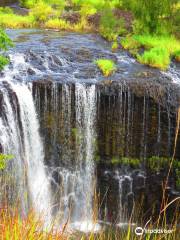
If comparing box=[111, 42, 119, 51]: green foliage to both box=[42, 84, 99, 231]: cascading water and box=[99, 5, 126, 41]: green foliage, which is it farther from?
box=[42, 84, 99, 231]: cascading water

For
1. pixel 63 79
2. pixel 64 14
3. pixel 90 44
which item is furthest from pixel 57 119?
pixel 64 14

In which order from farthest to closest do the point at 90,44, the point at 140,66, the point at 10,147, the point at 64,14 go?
the point at 64,14 → the point at 90,44 → the point at 140,66 → the point at 10,147

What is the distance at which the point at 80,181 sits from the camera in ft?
42.2

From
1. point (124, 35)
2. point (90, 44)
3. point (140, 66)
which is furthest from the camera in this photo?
point (124, 35)

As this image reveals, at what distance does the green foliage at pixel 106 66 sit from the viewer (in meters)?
13.3

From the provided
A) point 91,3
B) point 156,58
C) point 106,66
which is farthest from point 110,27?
point 91,3

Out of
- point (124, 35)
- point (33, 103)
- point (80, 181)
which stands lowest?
point (80, 181)

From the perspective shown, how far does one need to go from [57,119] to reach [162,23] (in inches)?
327

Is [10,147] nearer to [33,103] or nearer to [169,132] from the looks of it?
[33,103]

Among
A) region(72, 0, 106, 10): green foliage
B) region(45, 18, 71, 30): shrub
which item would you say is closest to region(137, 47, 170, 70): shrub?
region(45, 18, 71, 30): shrub

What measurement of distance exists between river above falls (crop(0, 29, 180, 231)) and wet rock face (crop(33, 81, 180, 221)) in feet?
0.09

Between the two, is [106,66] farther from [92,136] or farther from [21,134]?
[21,134]

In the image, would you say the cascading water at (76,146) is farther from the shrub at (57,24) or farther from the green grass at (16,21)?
the green grass at (16,21)

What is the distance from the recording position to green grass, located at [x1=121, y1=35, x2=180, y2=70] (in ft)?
47.7
